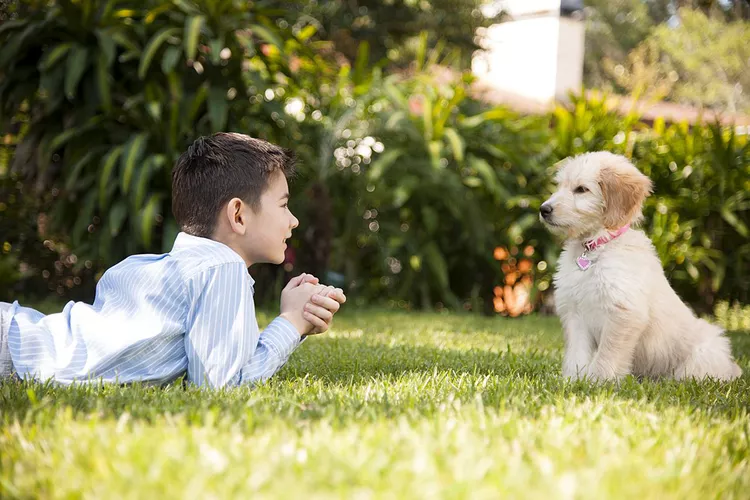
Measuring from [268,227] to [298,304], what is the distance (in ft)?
1.15

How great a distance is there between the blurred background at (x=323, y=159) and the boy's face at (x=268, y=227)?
3.85 m

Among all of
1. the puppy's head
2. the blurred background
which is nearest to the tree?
the blurred background

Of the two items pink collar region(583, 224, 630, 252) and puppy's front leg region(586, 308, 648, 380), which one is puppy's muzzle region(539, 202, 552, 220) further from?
puppy's front leg region(586, 308, 648, 380)

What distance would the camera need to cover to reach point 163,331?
9.56 ft

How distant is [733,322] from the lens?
8797 millimetres

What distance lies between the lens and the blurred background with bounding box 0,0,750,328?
725 cm

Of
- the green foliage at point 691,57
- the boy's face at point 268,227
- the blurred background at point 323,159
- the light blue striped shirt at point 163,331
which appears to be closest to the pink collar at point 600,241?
the boy's face at point 268,227

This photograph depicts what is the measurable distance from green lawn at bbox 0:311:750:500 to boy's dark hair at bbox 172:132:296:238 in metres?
0.76

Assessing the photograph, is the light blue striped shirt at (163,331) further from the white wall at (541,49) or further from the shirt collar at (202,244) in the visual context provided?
the white wall at (541,49)

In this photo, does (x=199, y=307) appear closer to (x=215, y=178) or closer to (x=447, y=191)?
(x=215, y=178)

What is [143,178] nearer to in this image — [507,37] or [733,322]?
[733,322]

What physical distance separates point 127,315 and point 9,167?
5618 millimetres

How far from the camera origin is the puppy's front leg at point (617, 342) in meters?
3.59

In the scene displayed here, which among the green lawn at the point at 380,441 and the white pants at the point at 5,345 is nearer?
the green lawn at the point at 380,441
